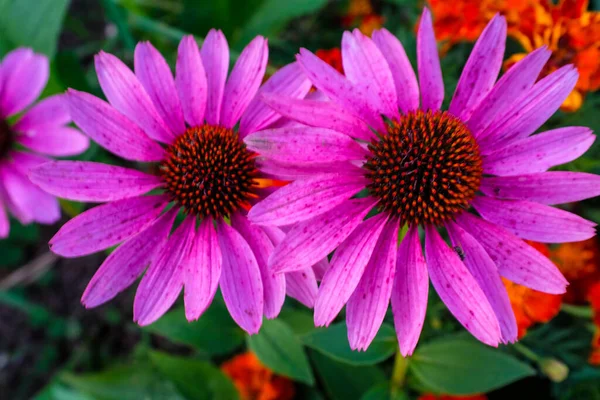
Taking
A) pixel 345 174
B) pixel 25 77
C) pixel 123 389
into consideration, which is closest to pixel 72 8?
pixel 25 77

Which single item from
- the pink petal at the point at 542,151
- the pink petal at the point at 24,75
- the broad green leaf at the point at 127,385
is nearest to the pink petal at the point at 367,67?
the pink petal at the point at 542,151

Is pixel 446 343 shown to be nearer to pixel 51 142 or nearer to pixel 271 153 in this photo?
pixel 271 153

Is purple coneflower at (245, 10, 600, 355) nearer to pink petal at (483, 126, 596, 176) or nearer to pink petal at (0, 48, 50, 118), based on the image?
pink petal at (483, 126, 596, 176)

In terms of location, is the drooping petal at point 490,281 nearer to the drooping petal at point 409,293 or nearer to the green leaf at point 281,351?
the drooping petal at point 409,293

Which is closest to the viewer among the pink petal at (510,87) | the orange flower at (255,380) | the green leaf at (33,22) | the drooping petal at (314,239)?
the drooping petal at (314,239)

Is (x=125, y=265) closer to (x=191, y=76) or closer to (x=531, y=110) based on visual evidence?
(x=191, y=76)

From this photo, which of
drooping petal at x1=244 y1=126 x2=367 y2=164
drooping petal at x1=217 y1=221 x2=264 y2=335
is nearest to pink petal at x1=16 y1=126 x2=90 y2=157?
drooping petal at x1=217 y1=221 x2=264 y2=335

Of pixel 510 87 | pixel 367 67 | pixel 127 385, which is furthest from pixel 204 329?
pixel 510 87

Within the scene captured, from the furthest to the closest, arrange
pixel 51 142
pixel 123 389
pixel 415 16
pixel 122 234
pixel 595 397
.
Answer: pixel 415 16, pixel 123 389, pixel 51 142, pixel 595 397, pixel 122 234
